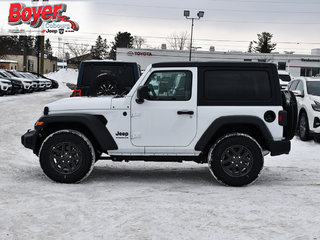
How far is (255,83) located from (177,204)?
2.29m

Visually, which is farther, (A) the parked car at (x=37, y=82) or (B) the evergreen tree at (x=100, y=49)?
(B) the evergreen tree at (x=100, y=49)

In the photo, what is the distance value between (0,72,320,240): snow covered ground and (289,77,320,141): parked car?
3.49m

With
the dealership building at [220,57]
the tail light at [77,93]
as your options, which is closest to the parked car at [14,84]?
the tail light at [77,93]

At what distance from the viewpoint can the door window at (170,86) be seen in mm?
6746

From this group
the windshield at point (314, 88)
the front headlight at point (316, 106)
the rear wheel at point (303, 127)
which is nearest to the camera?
the front headlight at point (316, 106)

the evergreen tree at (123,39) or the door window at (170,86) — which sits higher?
the evergreen tree at (123,39)

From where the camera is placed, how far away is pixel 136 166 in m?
8.50

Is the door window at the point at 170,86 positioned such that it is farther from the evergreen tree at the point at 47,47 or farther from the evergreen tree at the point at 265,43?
the evergreen tree at the point at 47,47

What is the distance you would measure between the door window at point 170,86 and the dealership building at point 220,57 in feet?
205

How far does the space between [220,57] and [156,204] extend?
6670 centimetres

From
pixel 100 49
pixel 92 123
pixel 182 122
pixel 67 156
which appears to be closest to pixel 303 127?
pixel 182 122

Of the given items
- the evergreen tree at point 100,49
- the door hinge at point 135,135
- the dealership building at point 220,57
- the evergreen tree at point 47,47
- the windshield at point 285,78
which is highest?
the evergreen tree at point 47,47

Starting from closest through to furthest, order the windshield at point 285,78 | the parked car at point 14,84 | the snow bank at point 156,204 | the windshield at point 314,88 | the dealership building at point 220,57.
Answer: the snow bank at point 156,204 → the windshield at point 314,88 → the windshield at point 285,78 → the parked car at point 14,84 → the dealership building at point 220,57

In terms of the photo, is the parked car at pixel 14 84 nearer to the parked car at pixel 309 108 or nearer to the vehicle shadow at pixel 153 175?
the parked car at pixel 309 108
